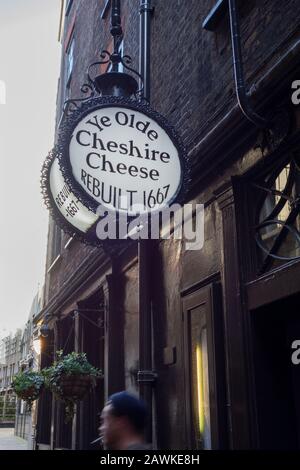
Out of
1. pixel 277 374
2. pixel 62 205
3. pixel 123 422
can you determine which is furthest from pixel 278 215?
pixel 123 422

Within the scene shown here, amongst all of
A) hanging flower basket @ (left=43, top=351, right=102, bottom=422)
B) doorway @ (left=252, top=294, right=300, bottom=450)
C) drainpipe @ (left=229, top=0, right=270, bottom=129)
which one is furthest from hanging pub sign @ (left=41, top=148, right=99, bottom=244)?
hanging flower basket @ (left=43, top=351, right=102, bottom=422)

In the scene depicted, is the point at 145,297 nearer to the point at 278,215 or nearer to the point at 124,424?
the point at 278,215

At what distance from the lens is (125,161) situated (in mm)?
4375

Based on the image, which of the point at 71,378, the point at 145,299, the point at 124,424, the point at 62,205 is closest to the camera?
the point at 124,424

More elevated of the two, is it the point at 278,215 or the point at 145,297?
the point at 278,215

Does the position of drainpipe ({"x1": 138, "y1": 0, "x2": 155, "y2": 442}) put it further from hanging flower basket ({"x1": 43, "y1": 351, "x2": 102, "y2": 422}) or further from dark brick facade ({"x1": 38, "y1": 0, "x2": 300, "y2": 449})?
hanging flower basket ({"x1": 43, "y1": 351, "x2": 102, "y2": 422})

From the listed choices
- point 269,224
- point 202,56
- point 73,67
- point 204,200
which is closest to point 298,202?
point 269,224

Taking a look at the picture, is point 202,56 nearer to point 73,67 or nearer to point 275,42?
point 275,42

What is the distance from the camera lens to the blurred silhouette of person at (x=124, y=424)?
2.70 meters

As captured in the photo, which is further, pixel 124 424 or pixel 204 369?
pixel 204 369

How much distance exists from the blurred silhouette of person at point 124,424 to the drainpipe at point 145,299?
2.60 m

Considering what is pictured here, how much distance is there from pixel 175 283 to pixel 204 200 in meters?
1.01

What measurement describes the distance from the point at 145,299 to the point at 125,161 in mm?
2014

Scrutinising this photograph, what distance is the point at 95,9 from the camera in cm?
1130
